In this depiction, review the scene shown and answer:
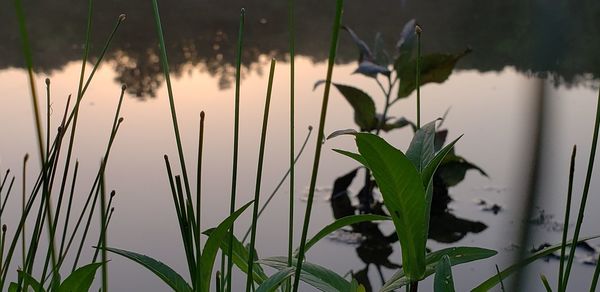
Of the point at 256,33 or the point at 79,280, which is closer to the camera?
the point at 79,280

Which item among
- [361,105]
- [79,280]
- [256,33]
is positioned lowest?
[79,280]

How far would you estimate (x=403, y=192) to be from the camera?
297 millimetres

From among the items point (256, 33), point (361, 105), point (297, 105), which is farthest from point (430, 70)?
point (256, 33)

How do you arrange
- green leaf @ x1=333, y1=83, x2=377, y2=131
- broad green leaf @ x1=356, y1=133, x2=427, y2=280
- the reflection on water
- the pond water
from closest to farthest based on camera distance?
1. broad green leaf @ x1=356, y1=133, x2=427, y2=280
2. the pond water
3. green leaf @ x1=333, y1=83, x2=377, y2=131
4. the reflection on water

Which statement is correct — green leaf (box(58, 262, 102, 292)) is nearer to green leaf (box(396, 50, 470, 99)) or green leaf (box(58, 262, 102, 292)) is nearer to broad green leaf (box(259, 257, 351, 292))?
broad green leaf (box(259, 257, 351, 292))

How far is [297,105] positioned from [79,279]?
81 centimetres

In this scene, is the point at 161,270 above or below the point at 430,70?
below

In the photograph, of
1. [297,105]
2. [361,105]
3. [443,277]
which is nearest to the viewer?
[443,277]

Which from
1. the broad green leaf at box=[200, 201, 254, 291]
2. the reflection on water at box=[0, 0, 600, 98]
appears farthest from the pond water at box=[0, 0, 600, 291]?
the broad green leaf at box=[200, 201, 254, 291]

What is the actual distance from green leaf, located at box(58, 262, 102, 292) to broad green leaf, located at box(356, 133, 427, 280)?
0.11 m

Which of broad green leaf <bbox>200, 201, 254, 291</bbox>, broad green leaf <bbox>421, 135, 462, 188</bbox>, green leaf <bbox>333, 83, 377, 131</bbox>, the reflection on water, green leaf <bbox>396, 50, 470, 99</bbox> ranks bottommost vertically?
broad green leaf <bbox>200, 201, 254, 291</bbox>

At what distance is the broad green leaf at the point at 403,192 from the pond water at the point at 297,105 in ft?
0.23

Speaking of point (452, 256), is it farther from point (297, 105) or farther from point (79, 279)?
point (297, 105)

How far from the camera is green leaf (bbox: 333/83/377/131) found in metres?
0.92
